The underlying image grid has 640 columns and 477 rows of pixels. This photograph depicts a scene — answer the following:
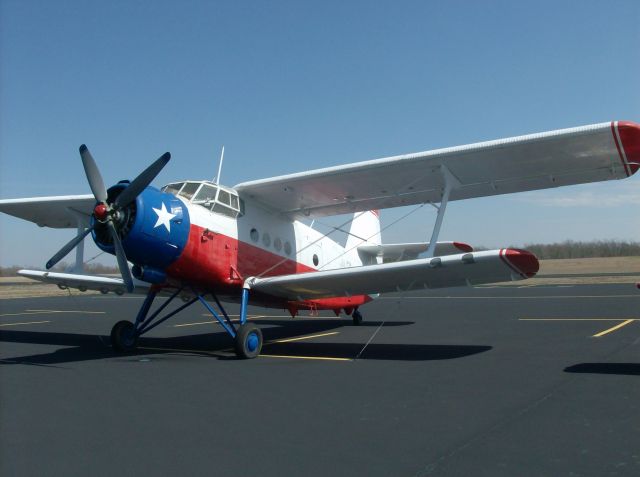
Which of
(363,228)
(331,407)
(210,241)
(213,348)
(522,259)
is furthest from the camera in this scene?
(363,228)

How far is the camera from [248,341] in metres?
9.65

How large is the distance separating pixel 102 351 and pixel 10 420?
562 centimetres

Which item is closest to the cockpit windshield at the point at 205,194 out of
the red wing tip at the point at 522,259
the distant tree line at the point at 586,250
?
the red wing tip at the point at 522,259

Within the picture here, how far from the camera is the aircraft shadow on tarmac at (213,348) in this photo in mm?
9859

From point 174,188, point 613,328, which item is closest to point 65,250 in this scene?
point 174,188

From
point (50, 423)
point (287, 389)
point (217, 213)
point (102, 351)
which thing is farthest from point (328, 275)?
point (50, 423)

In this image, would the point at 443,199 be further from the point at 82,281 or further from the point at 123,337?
the point at 82,281

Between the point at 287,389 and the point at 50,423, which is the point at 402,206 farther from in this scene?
the point at 50,423

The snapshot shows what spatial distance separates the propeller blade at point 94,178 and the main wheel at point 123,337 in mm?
3088

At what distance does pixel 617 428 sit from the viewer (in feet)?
16.3

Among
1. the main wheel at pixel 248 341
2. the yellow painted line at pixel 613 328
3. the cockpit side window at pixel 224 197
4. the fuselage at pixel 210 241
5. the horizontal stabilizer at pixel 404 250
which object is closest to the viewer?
the fuselage at pixel 210 241

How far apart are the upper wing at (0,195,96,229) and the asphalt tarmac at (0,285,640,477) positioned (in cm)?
307

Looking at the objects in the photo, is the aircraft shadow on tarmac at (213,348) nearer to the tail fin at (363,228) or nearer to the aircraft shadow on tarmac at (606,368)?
the aircraft shadow on tarmac at (606,368)

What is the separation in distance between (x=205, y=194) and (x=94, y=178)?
2.23 metres
